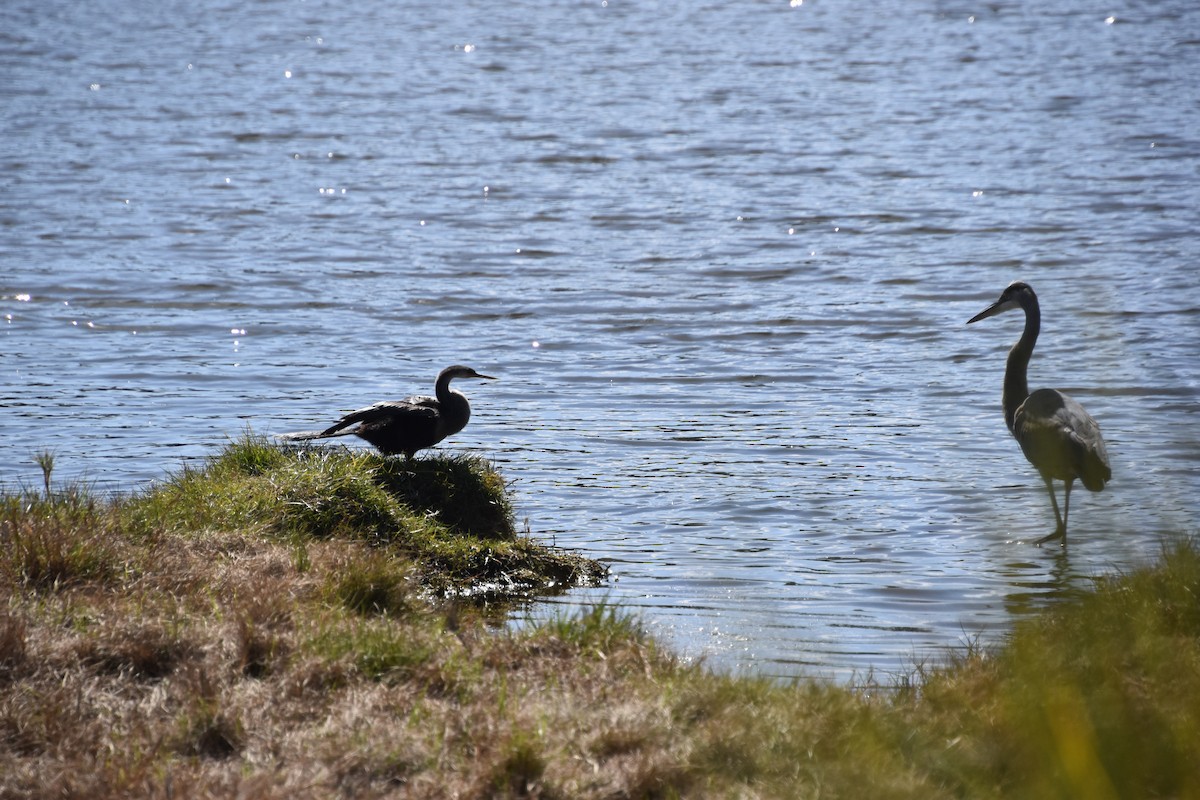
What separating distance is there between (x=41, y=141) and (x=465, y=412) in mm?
19819

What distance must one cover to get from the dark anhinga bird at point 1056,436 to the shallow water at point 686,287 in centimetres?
30

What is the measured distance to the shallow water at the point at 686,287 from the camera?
8359 millimetres

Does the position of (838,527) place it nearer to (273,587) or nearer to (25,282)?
(273,587)

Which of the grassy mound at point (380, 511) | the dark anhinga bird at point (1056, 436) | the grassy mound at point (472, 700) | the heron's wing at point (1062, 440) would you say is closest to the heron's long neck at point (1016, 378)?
the dark anhinga bird at point (1056, 436)

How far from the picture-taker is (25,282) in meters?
16.3

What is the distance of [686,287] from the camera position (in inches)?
645

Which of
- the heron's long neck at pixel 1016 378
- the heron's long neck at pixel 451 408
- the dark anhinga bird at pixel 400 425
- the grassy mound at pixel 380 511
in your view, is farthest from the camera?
the heron's long neck at pixel 1016 378

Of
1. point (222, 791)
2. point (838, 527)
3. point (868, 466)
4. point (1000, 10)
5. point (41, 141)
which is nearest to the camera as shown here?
point (222, 791)

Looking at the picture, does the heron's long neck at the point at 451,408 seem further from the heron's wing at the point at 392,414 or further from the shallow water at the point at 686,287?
the shallow water at the point at 686,287

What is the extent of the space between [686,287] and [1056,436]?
805 cm

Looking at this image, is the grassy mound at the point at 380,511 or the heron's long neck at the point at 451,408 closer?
the grassy mound at the point at 380,511

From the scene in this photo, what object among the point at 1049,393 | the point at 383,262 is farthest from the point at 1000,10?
the point at 1049,393

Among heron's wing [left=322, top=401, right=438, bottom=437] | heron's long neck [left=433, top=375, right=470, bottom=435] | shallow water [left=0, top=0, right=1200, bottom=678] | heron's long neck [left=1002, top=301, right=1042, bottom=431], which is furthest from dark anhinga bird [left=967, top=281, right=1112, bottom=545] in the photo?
heron's wing [left=322, top=401, right=438, bottom=437]

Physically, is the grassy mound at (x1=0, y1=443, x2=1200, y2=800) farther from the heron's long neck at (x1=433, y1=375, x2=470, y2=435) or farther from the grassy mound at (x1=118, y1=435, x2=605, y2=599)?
the heron's long neck at (x1=433, y1=375, x2=470, y2=435)
